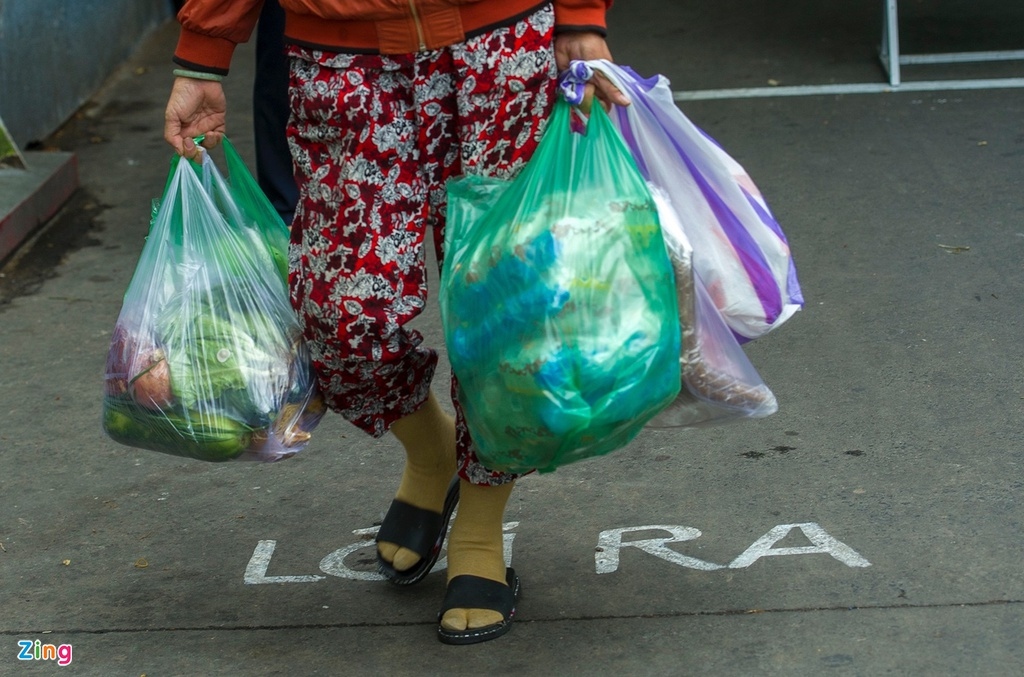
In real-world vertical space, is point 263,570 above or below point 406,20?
below

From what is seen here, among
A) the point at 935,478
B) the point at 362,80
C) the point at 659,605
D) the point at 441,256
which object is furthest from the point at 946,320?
the point at 362,80

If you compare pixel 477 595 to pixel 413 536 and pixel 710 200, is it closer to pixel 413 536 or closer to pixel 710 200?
pixel 413 536

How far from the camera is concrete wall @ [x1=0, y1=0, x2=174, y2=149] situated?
614 centimetres

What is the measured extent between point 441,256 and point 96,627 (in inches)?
41.1

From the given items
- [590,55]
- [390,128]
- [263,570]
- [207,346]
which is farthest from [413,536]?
[590,55]

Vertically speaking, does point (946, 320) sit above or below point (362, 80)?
below

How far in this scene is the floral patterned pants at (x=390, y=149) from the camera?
2.38 meters

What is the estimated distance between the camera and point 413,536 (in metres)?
2.85

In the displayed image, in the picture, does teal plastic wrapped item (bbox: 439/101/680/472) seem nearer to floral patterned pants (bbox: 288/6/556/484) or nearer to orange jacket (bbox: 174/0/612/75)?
floral patterned pants (bbox: 288/6/556/484)

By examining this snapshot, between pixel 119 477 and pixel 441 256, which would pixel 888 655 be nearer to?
pixel 441 256

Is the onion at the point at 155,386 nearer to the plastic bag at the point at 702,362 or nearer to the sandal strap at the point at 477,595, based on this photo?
the sandal strap at the point at 477,595

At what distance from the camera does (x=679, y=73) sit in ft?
23.5

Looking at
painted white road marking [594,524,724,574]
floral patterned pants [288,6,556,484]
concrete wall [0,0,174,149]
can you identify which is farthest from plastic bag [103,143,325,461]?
concrete wall [0,0,174,149]

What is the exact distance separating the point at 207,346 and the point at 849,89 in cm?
472
